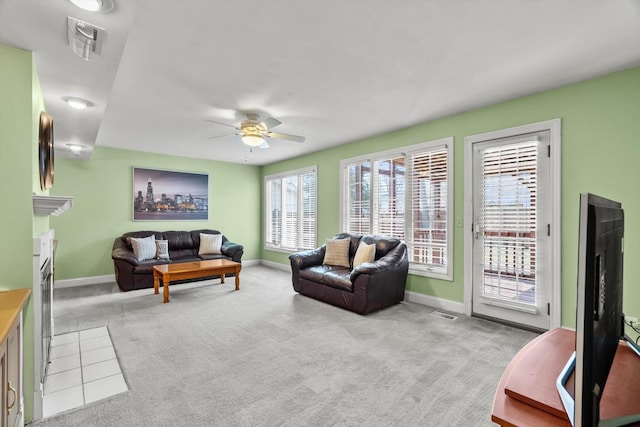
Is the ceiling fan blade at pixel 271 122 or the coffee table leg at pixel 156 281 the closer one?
the ceiling fan blade at pixel 271 122

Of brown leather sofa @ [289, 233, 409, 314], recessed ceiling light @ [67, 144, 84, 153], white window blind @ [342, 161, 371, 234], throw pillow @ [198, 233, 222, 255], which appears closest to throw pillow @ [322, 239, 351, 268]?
brown leather sofa @ [289, 233, 409, 314]

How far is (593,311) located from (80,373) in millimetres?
3216

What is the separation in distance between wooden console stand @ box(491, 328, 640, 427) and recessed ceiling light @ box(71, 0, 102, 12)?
2.26 metres

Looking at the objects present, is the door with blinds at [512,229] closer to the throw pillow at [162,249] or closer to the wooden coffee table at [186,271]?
the wooden coffee table at [186,271]

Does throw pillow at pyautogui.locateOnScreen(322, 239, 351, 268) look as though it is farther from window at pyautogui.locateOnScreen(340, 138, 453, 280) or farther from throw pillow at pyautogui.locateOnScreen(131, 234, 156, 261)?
throw pillow at pyautogui.locateOnScreen(131, 234, 156, 261)

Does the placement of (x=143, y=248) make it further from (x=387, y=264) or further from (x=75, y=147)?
(x=387, y=264)

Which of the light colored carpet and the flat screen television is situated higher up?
the flat screen television

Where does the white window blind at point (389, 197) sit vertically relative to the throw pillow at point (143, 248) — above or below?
above

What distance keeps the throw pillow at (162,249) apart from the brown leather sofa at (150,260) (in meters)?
0.14

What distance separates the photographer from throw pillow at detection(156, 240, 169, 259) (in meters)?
5.68

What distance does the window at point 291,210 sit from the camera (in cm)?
635

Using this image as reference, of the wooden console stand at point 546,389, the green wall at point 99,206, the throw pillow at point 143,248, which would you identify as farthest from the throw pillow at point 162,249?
the wooden console stand at point 546,389

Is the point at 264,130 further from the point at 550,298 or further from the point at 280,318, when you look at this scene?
the point at 550,298

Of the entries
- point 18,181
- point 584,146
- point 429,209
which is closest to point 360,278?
point 429,209
